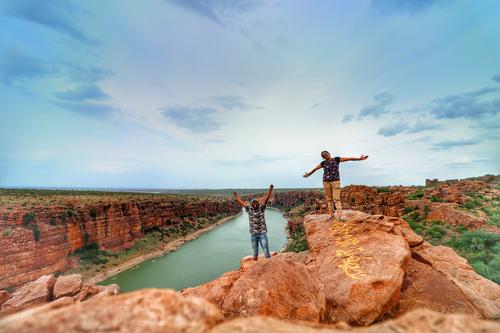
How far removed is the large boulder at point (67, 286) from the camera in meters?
13.8

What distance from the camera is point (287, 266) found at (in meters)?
7.45

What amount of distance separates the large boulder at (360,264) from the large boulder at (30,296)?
13.8 meters

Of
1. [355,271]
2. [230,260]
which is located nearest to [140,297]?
[355,271]

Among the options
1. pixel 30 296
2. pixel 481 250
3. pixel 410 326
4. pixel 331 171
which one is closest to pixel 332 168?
pixel 331 171

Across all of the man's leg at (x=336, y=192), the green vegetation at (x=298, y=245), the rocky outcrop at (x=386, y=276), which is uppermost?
the man's leg at (x=336, y=192)

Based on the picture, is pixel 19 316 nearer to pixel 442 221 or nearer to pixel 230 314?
pixel 230 314

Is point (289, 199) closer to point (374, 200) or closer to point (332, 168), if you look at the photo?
→ point (374, 200)

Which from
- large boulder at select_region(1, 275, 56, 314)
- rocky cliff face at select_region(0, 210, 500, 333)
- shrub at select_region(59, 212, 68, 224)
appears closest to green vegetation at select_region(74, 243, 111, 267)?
shrub at select_region(59, 212, 68, 224)

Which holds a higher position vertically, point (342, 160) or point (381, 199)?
point (342, 160)

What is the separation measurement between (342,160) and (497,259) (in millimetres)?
10205

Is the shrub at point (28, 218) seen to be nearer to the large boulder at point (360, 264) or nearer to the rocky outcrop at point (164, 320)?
the large boulder at point (360, 264)

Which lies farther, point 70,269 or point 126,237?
point 126,237

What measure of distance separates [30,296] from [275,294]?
13762 mm

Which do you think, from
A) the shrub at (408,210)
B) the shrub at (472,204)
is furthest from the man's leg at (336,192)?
the shrub at (408,210)
